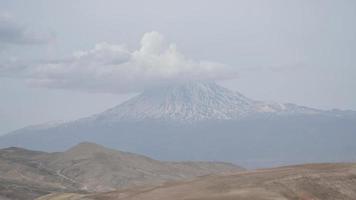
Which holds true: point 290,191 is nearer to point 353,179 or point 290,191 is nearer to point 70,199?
point 353,179

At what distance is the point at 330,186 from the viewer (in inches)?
3000

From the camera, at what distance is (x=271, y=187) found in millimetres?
74375

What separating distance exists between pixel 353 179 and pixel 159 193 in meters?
27.3

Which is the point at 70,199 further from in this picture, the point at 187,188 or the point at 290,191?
the point at 290,191

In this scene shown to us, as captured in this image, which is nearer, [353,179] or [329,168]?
[353,179]

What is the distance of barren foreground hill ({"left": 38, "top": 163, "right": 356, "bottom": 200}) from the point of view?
72.6 meters

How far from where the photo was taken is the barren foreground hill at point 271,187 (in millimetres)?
72562

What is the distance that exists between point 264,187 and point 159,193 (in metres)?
14.4

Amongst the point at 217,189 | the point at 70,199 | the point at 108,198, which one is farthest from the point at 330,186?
the point at 70,199

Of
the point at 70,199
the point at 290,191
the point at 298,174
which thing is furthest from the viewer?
the point at 70,199

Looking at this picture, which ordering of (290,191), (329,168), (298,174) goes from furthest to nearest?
(329,168) < (298,174) < (290,191)

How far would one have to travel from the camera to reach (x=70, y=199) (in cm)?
10925

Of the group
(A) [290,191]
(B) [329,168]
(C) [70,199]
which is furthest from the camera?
(C) [70,199]

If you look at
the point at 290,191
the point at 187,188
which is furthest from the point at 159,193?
the point at 290,191
